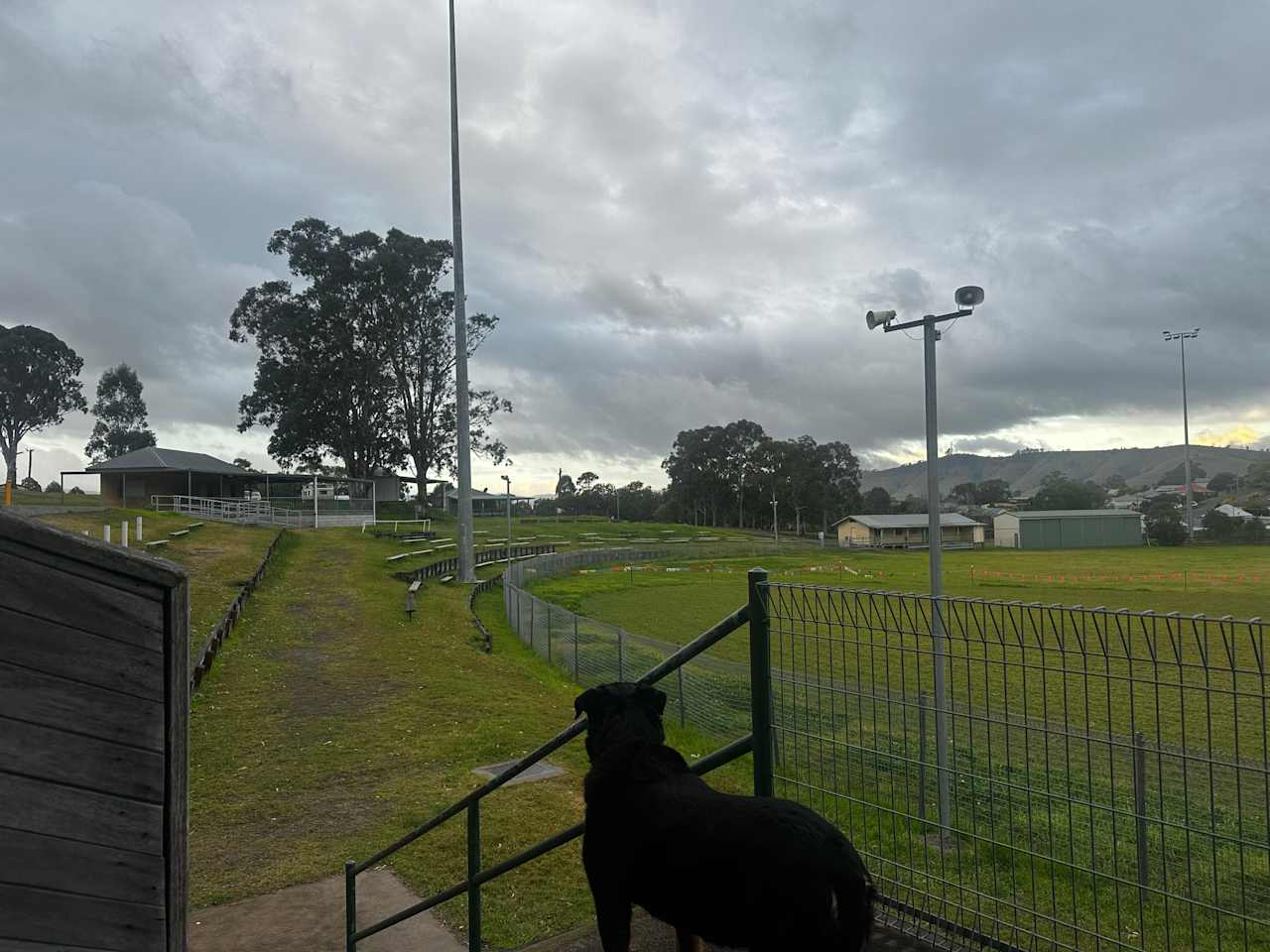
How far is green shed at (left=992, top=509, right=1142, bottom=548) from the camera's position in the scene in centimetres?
8325

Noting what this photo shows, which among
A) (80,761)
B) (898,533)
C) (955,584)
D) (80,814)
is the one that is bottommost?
(955,584)

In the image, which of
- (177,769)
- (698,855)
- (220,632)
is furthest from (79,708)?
(220,632)

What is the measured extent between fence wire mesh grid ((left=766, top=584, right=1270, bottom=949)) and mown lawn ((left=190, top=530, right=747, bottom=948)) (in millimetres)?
2824

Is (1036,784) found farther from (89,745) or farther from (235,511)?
(235,511)

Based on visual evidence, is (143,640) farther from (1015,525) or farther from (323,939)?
(1015,525)

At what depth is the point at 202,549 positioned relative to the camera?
1109 inches

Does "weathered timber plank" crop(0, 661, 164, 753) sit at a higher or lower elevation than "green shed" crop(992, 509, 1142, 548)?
higher

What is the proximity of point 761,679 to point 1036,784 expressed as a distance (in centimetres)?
601

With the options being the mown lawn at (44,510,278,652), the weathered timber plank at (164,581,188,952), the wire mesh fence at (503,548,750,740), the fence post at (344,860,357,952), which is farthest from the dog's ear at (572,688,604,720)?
the mown lawn at (44,510,278,652)

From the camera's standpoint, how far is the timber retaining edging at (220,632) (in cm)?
1316

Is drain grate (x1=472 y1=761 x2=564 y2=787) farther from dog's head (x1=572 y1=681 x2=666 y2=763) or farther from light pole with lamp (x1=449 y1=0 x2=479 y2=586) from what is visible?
light pole with lamp (x1=449 y1=0 x2=479 y2=586)

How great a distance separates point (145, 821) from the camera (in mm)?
2662

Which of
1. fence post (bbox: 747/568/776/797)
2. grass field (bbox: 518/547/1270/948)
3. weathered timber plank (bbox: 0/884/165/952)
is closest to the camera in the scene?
weathered timber plank (bbox: 0/884/165/952)

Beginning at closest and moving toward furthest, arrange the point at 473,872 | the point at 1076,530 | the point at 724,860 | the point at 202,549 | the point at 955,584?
the point at 724,860 < the point at 473,872 < the point at 202,549 < the point at 955,584 < the point at 1076,530
